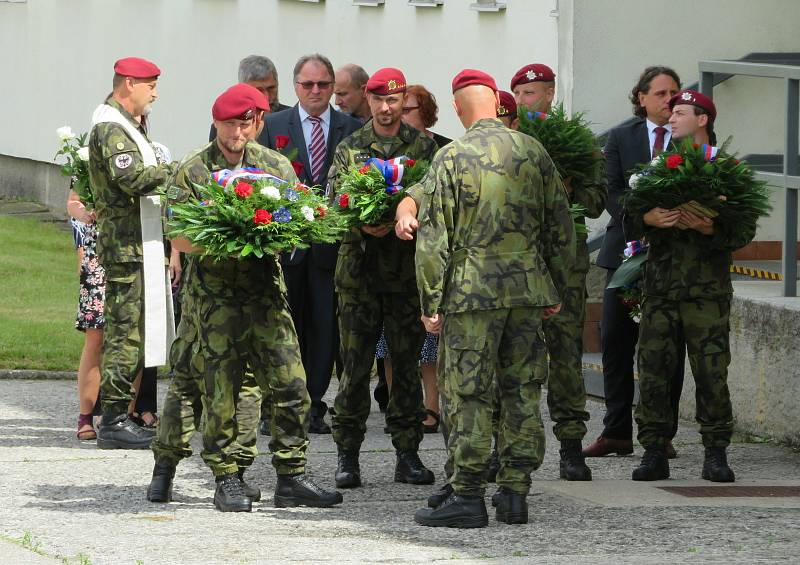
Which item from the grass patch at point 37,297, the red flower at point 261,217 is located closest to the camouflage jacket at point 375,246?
the red flower at point 261,217

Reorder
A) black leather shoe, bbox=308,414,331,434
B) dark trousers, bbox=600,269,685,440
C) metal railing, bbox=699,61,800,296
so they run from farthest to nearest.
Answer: black leather shoe, bbox=308,414,331,434 < metal railing, bbox=699,61,800,296 < dark trousers, bbox=600,269,685,440

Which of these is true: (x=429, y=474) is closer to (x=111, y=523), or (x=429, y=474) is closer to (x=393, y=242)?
(x=393, y=242)

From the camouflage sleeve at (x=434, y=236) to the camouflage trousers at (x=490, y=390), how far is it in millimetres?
194

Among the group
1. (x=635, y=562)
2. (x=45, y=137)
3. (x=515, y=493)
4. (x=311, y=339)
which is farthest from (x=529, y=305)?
(x=45, y=137)

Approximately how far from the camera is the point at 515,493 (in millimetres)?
7836

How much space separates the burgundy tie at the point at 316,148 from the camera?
423 inches

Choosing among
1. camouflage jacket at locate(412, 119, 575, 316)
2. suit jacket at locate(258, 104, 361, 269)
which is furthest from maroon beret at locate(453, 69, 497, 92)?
suit jacket at locate(258, 104, 361, 269)

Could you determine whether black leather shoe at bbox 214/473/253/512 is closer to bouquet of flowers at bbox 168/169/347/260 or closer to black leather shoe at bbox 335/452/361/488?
black leather shoe at bbox 335/452/361/488

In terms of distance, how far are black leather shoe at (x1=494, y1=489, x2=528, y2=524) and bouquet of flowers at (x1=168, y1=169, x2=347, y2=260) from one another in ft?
4.99

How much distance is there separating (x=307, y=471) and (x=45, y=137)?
17.1m

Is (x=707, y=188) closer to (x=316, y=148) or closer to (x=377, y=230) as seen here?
(x=377, y=230)

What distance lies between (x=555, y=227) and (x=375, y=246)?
1347 mm

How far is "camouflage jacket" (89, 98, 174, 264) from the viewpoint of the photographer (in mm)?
9742

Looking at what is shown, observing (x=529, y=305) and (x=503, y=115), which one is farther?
(x=503, y=115)
